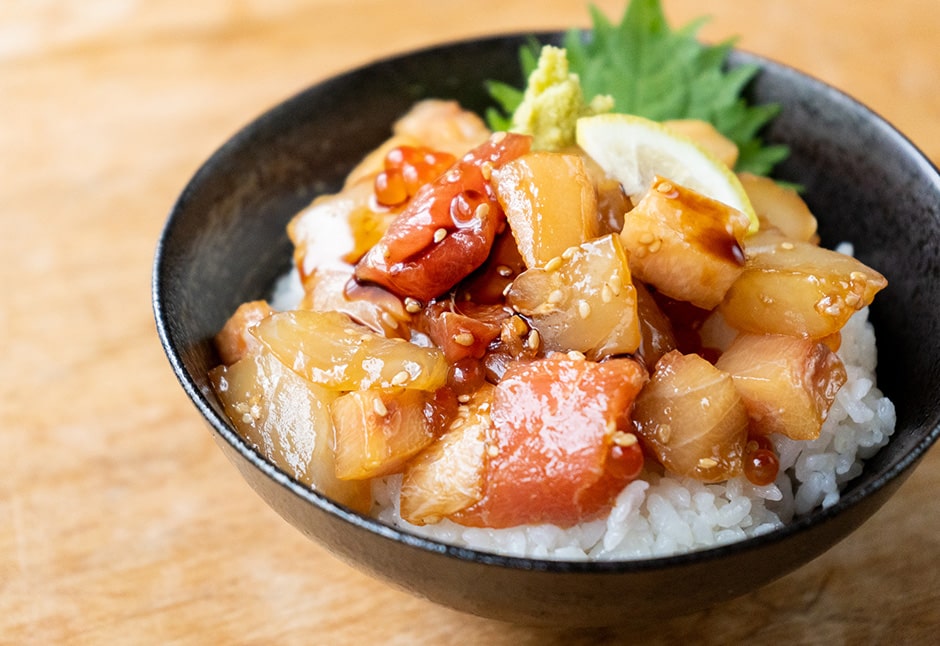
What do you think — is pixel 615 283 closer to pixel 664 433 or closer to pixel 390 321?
pixel 664 433

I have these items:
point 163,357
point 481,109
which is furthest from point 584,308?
point 163,357

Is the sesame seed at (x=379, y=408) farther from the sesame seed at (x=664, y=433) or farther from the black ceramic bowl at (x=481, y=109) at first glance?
the sesame seed at (x=664, y=433)

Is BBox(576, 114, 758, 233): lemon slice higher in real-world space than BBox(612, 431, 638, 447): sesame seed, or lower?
higher

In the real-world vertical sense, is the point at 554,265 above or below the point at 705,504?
above

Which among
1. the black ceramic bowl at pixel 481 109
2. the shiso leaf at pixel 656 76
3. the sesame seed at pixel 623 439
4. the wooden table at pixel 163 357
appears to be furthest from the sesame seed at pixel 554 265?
the shiso leaf at pixel 656 76

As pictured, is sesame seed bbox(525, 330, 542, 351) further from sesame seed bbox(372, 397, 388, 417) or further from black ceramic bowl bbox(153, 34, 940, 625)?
black ceramic bowl bbox(153, 34, 940, 625)

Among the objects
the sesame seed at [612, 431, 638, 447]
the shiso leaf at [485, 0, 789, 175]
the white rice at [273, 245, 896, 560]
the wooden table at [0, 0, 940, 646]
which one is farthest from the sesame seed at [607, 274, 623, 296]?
the shiso leaf at [485, 0, 789, 175]

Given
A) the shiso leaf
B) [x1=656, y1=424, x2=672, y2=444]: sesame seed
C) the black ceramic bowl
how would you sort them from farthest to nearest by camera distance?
1. the shiso leaf
2. [x1=656, y1=424, x2=672, y2=444]: sesame seed
3. the black ceramic bowl
